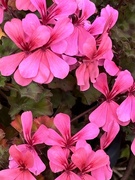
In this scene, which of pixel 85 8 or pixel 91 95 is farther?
pixel 91 95

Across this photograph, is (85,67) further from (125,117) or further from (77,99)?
(77,99)

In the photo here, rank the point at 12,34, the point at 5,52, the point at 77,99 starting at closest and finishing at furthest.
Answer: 1. the point at 12,34
2. the point at 5,52
3. the point at 77,99

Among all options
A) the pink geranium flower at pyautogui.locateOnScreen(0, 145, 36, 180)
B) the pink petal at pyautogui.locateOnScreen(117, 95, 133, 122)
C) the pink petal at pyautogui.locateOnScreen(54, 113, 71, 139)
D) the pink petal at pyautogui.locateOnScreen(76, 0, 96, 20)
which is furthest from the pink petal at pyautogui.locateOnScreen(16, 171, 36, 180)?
the pink petal at pyautogui.locateOnScreen(76, 0, 96, 20)

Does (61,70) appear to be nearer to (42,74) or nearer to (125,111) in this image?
(42,74)

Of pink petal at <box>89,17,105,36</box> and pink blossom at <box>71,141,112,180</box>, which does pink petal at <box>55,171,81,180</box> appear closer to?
pink blossom at <box>71,141,112,180</box>

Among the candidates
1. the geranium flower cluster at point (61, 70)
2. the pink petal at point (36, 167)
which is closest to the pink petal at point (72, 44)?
the geranium flower cluster at point (61, 70)

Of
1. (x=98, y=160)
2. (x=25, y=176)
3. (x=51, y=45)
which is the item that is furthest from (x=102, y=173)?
(x=51, y=45)

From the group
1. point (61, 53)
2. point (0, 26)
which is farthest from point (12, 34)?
point (0, 26)
